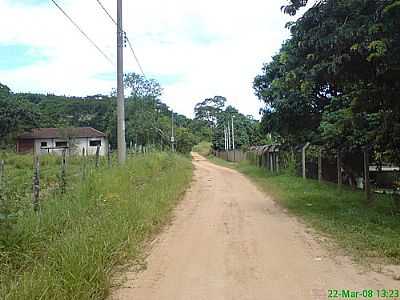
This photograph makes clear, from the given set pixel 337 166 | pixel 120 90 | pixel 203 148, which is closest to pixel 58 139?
pixel 203 148

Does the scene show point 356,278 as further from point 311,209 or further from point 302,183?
point 302,183

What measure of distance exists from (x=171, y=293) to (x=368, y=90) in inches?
297

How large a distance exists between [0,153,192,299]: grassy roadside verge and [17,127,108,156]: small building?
49.8 meters

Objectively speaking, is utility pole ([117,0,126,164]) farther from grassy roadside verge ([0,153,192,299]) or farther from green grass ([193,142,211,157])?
green grass ([193,142,211,157])

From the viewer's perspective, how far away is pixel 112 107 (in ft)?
209

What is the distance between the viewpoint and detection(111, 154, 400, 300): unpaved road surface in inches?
229

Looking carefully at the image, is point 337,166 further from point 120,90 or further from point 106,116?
point 106,116

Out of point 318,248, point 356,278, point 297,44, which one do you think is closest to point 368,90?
point 297,44

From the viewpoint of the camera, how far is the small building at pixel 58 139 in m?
60.5

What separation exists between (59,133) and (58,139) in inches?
33.1

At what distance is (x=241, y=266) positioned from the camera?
275 inches

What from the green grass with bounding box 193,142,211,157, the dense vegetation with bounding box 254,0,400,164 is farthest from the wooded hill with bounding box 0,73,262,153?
the dense vegetation with bounding box 254,0,400,164
